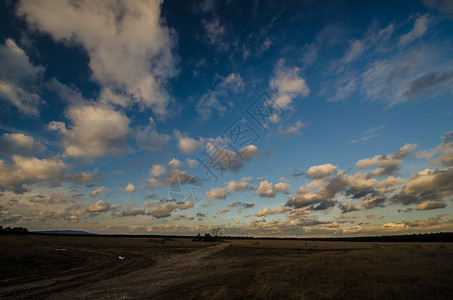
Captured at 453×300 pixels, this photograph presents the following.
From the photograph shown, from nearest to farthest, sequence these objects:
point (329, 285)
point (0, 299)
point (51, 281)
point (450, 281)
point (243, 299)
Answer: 1. point (243, 299)
2. point (0, 299)
3. point (329, 285)
4. point (450, 281)
5. point (51, 281)

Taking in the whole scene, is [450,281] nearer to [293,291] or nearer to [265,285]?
[293,291]

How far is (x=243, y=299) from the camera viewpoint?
12.2 metres

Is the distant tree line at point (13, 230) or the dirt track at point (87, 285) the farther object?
the distant tree line at point (13, 230)

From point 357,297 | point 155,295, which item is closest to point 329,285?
point 357,297

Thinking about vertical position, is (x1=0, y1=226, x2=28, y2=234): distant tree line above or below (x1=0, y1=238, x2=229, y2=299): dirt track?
above

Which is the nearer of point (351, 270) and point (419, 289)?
point (419, 289)

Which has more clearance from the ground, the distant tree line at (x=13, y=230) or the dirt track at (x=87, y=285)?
the distant tree line at (x=13, y=230)

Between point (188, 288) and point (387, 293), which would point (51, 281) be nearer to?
point (188, 288)

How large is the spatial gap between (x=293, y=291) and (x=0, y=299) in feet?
57.6

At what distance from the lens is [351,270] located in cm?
2016

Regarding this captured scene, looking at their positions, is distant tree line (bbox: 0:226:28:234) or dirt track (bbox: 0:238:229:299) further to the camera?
distant tree line (bbox: 0:226:28:234)

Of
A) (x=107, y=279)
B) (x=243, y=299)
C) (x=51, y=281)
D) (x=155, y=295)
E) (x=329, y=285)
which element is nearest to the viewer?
(x=243, y=299)

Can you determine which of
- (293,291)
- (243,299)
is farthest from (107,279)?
(293,291)

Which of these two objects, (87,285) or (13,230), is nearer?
(87,285)
